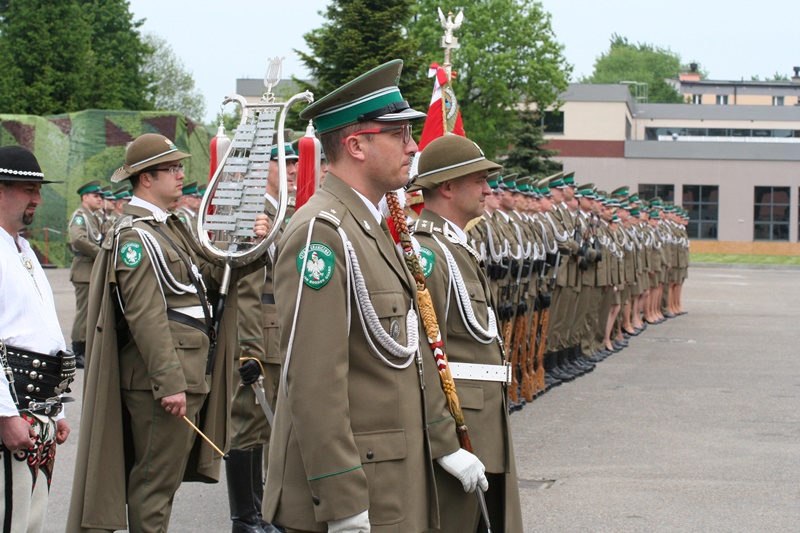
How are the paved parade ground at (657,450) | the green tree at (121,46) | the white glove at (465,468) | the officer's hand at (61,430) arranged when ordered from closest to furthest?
the white glove at (465,468) < the officer's hand at (61,430) < the paved parade ground at (657,450) < the green tree at (121,46)

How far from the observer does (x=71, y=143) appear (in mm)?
30906

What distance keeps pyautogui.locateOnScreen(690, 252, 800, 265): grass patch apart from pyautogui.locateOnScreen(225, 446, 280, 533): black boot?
4648 centimetres

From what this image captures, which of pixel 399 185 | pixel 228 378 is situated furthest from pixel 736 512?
pixel 399 185

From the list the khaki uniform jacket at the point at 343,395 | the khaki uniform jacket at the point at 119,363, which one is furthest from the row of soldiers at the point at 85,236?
the khaki uniform jacket at the point at 343,395

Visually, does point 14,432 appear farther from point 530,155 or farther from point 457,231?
point 530,155

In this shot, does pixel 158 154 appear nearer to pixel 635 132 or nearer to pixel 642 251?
pixel 642 251

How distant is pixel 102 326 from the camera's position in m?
5.37

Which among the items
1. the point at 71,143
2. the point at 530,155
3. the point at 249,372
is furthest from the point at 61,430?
the point at 530,155

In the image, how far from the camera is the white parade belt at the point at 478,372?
4504 mm

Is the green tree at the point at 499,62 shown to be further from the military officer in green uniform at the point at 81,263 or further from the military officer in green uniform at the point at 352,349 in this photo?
the military officer in green uniform at the point at 352,349

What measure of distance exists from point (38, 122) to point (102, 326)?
2741 centimetres

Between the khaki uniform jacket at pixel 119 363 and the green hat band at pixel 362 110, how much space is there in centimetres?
208

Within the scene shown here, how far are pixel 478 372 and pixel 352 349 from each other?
1.24 m

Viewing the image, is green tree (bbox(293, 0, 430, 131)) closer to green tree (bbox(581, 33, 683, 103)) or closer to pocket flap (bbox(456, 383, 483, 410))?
pocket flap (bbox(456, 383, 483, 410))
